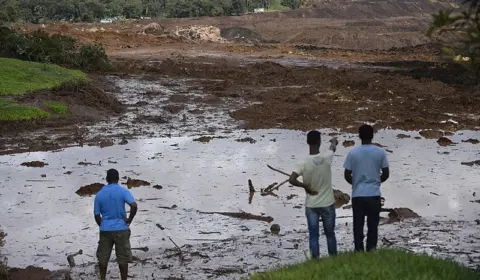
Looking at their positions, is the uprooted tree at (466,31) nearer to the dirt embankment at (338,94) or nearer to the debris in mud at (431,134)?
the dirt embankment at (338,94)

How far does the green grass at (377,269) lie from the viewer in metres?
7.23

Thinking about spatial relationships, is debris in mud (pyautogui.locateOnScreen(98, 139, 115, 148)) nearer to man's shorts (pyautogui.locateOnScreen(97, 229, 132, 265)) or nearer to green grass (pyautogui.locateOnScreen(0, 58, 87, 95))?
green grass (pyautogui.locateOnScreen(0, 58, 87, 95))

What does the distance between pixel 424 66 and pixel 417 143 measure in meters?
22.6

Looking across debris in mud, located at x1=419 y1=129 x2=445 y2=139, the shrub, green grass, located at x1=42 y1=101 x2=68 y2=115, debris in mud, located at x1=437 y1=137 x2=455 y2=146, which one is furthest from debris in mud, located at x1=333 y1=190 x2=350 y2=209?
the shrub

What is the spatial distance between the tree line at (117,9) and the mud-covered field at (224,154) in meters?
37.3

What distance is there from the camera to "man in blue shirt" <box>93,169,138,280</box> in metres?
9.34

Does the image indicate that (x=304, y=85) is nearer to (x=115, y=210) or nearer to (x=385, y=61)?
(x=385, y=61)

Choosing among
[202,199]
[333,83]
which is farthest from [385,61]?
[202,199]

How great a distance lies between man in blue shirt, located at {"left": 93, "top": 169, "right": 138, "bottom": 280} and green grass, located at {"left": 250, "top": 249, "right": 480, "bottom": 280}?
2486 millimetres

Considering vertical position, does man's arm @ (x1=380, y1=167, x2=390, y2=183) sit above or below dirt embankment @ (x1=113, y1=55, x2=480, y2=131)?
above

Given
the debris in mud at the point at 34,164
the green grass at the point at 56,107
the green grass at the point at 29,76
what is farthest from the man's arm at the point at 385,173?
the green grass at the point at 29,76

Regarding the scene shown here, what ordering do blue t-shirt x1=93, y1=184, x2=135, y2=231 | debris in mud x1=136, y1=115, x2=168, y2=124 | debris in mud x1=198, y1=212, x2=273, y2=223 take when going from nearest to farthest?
1. blue t-shirt x1=93, y1=184, x2=135, y2=231
2. debris in mud x1=198, y1=212, x2=273, y2=223
3. debris in mud x1=136, y1=115, x2=168, y2=124

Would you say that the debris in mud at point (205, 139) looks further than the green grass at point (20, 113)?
No

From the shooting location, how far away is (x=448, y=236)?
12.4 m
